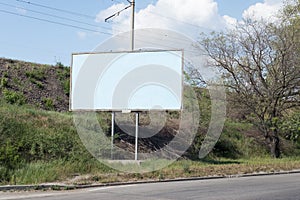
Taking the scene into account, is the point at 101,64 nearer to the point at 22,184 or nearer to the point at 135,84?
the point at 135,84

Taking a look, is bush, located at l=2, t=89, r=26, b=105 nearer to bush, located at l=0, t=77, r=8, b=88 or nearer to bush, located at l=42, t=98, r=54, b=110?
bush, located at l=0, t=77, r=8, b=88

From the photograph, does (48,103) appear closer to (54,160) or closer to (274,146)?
(54,160)

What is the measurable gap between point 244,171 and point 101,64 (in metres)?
8.86

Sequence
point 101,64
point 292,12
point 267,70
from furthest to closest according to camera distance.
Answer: point 292,12 → point 267,70 → point 101,64

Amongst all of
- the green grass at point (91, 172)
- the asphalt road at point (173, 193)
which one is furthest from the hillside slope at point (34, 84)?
the asphalt road at point (173, 193)

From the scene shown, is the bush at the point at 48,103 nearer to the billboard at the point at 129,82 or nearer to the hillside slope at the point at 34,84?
the hillside slope at the point at 34,84

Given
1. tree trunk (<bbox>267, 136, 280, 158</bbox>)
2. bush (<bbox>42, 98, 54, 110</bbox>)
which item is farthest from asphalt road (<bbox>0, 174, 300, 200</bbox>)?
tree trunk (<bbox>267, 136, 280, 158</bbox>)

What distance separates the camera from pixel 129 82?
21406 mm

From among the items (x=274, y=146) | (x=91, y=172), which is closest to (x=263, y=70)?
(x=274, y=146)

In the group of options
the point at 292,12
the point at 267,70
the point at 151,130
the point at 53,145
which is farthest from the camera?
the point at 292,12

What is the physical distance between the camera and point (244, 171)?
20.2 meters

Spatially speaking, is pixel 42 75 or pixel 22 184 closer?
pixel 22 184

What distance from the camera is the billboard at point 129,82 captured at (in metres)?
21.1

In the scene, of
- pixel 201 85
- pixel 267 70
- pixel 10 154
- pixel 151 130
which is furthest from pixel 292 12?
pixel 10 154
